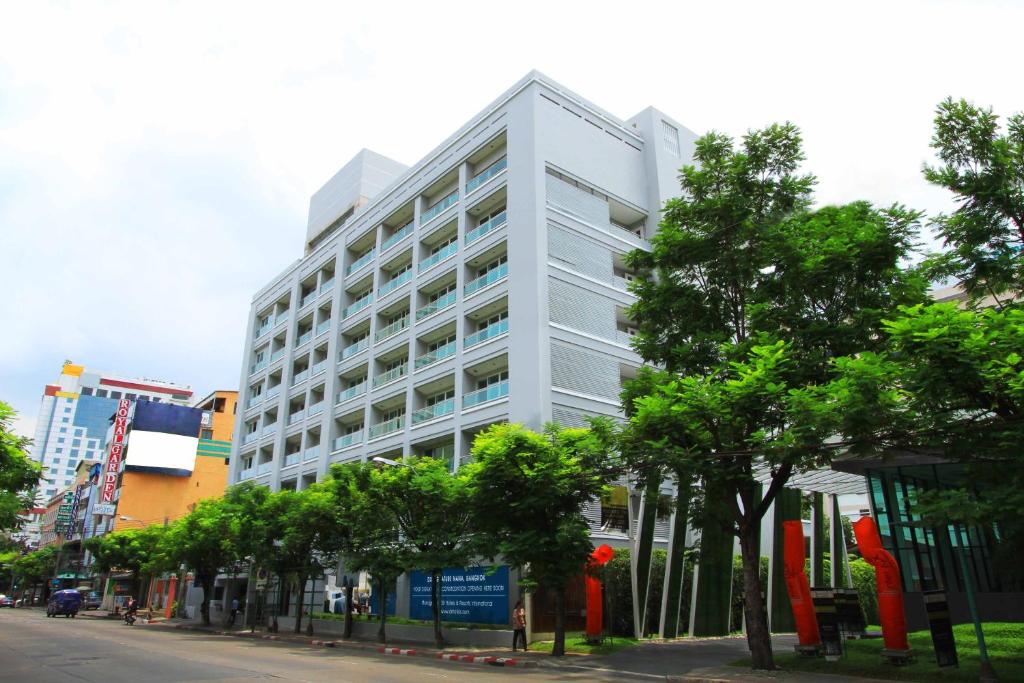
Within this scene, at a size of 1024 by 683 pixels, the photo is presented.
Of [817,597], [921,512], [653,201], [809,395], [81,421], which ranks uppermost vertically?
[81,421]

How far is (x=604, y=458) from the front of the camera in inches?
834

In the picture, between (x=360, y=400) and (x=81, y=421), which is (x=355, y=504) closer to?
(x=360, y=400)

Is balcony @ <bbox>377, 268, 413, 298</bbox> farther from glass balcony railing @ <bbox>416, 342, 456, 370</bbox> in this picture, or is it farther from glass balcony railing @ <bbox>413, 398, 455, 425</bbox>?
glass balcony railing @ <bbox>413, 398, 455, 425</bbox>

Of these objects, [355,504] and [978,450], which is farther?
[355,504]

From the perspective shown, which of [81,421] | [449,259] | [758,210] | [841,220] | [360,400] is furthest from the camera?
[81,421]

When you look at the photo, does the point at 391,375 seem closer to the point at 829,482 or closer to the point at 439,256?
the point at 439,256

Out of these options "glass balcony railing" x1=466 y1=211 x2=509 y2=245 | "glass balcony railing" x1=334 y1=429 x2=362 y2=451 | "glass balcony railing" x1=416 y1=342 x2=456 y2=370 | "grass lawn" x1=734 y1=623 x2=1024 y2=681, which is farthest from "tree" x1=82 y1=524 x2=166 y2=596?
"grass lawn" x1=734 y1=623 x2=1024 y2=681

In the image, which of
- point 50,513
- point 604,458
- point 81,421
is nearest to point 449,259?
point 604,458

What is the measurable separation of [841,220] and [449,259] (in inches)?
936

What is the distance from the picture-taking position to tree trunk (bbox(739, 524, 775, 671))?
17469mm

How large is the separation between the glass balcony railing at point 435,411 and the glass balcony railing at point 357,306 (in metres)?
11.1

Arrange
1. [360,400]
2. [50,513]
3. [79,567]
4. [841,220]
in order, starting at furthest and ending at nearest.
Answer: [50,513] < [79,567] < [360,400] < [841,220]

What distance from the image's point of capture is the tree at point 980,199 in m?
17.5

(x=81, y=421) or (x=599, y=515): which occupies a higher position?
(x=81, y=421)
